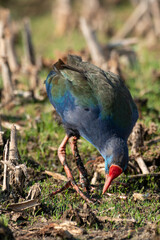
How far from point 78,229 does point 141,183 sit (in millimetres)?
1362

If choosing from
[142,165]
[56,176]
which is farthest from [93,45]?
[56,176]

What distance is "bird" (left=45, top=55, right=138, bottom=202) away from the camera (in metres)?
3.86

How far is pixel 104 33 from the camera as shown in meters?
12.0

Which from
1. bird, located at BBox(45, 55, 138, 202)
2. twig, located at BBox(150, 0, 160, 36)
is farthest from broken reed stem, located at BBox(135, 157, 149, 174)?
twig, located at BBox(150, 0, 160, 36)

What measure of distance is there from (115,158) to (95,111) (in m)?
0.56

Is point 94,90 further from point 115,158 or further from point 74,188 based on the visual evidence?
point 74,188

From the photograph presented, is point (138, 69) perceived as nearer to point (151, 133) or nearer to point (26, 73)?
point (26, 73)

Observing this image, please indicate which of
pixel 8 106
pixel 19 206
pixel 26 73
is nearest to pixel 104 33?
pixel 26 73

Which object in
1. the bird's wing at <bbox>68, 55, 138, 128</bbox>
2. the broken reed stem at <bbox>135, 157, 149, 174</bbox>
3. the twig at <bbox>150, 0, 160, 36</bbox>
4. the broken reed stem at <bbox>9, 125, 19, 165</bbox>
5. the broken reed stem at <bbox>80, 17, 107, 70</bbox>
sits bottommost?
the broken reed stem at <bbox>135, 157, 149, 174</bbox>

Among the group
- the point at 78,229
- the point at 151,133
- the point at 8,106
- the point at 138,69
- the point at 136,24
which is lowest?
the point at 78,229

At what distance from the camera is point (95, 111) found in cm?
401

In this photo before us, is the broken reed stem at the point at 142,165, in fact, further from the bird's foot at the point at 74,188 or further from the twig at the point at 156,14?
the twig at the point at 156,14

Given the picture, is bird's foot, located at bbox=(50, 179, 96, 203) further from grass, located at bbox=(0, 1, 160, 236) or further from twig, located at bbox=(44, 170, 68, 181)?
twig, located at bbox=(44, 170, 68, 181)

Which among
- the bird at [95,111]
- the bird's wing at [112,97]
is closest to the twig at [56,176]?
the bird at [95,111]
